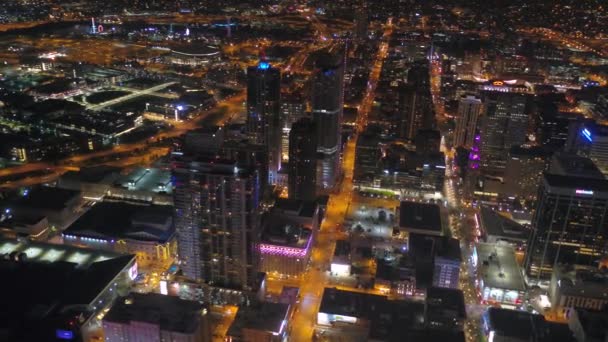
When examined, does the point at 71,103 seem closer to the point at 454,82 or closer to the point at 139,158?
the point at 139,158

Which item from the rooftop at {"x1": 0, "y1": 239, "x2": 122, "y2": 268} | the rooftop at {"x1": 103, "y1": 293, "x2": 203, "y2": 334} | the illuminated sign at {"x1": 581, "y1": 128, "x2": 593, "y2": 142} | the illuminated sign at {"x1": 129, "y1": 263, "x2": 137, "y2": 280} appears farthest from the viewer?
the illuminated sign at {"x1": 581, "y1": 128, "x2": 593, "y2": 142}

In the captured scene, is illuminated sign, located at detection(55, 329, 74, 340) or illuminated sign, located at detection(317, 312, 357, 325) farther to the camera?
illuminated sign, located at detection(317, 312, 357, 325)

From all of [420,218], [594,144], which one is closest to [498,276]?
[420,218]

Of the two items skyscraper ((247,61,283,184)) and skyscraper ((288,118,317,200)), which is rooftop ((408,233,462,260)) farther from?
skyscraper ((247,61,283,184))

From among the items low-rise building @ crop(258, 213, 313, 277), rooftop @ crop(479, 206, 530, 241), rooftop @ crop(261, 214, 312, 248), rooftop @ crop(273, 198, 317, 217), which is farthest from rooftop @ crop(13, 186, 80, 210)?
rooftop @ crop(479, 206, 530, 241)

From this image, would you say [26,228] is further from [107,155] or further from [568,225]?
[568,225]

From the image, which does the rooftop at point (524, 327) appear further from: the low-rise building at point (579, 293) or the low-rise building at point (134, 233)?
the low-rise building at point (134, 233)

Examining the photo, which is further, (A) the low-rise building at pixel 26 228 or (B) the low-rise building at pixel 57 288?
(A) the low-rise building at pixel 26 228

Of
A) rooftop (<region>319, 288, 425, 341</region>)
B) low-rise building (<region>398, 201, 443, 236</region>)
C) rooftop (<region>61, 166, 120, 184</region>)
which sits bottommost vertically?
rooftop (<region>319, 288, 425, 341</region>)

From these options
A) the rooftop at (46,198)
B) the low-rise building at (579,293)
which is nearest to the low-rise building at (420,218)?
the low-rise building at (579,293)
